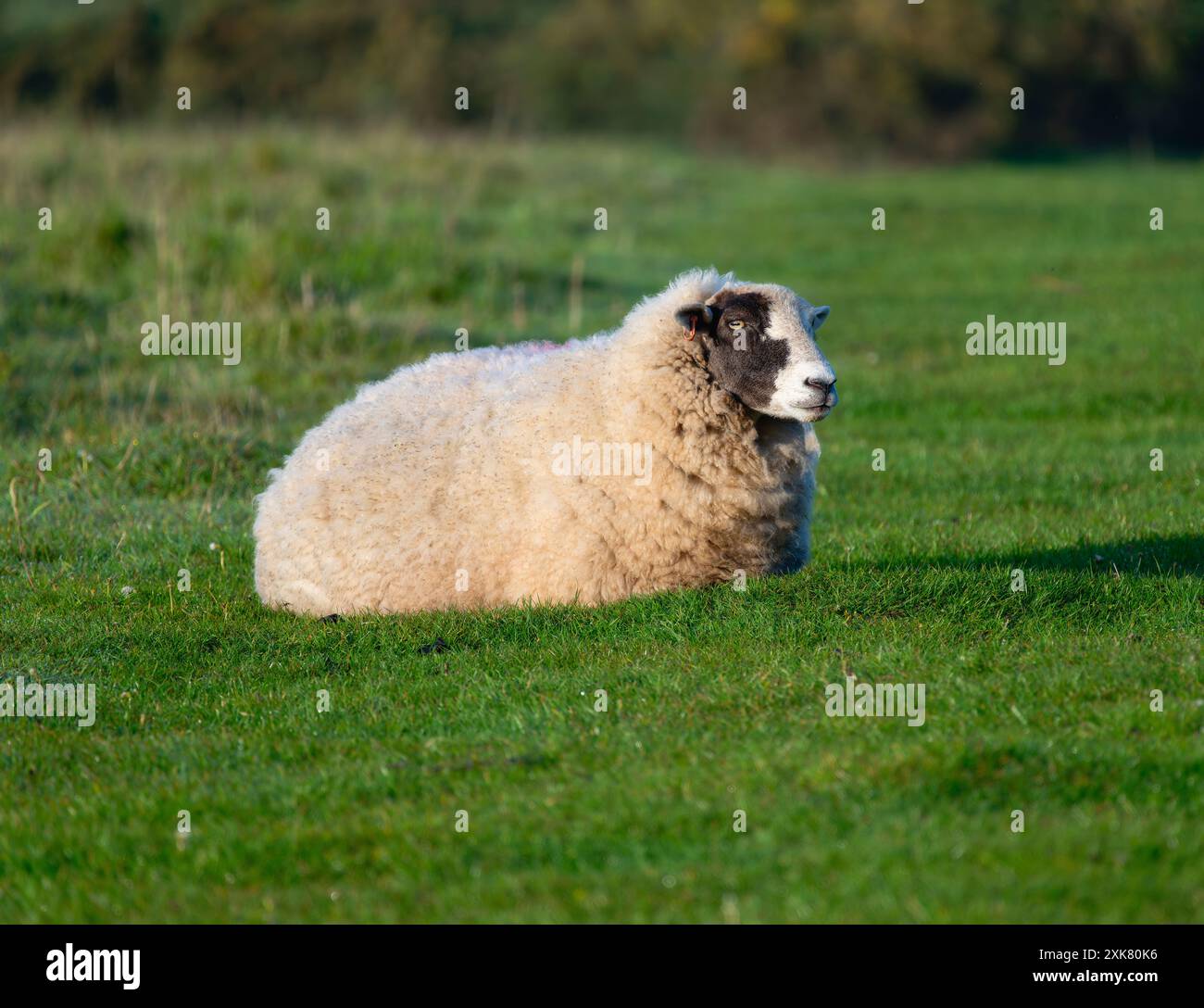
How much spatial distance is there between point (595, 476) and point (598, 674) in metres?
1.49

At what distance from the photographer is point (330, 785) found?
6113 mm

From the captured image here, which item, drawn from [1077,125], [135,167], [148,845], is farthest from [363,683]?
[1077,125]

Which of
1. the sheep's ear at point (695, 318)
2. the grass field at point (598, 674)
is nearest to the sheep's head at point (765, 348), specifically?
the sheep's ear at point (695, 318)

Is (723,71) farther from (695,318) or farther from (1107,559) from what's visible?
(695,318)

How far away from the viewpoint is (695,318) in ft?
27.7

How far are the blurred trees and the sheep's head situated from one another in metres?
38.7

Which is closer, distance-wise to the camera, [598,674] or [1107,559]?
[598,674]

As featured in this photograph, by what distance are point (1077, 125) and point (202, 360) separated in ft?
142

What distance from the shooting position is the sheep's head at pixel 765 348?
313 inches

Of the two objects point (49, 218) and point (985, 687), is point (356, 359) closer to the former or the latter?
point (49, 218)

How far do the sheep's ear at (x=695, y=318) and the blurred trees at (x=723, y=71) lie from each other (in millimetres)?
38591

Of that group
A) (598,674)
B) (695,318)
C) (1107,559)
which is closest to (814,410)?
(695,318)

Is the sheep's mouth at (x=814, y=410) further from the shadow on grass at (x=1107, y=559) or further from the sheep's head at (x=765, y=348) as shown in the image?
the shadow on grass at (x=1107, y=559)
